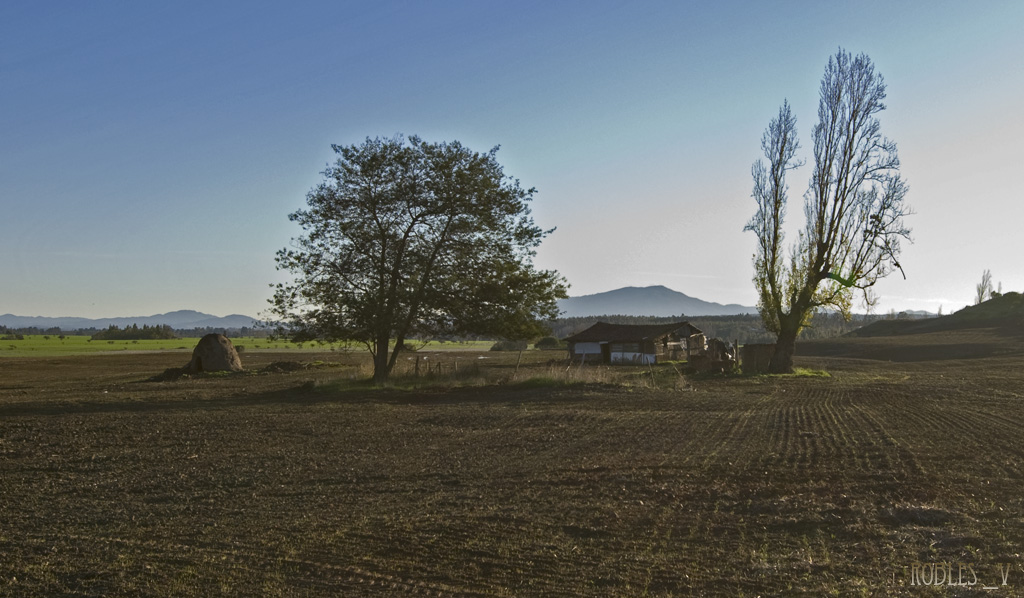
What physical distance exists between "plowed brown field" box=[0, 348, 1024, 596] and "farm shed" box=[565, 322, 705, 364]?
39.4 meters

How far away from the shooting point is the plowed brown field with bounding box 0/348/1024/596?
5.85m

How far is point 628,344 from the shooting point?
5744cm

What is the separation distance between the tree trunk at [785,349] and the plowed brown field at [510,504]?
786 inches

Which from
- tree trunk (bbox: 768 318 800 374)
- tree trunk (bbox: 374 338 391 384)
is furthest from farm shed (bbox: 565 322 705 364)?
tree trunk (bbox: 374 338 391 384)

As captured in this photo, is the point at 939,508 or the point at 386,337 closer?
the point at 939,508

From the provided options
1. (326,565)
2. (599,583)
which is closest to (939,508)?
(599,583)

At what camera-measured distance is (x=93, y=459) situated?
11.2 meters

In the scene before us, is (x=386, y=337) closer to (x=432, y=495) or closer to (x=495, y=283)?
(x=495, y=283)

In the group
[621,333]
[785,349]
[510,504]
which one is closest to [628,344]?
[621,333]

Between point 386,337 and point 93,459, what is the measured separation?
1634 cm

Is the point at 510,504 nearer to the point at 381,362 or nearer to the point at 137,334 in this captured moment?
the point at 381,362

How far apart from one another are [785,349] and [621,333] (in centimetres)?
2194

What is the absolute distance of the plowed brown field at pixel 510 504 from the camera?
5852 millimetres

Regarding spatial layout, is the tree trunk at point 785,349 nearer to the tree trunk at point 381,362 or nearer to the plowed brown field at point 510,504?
the tree trunk at point 381,362
